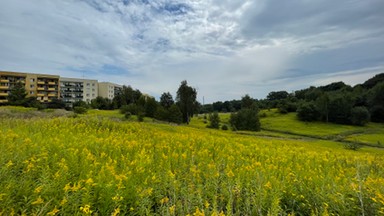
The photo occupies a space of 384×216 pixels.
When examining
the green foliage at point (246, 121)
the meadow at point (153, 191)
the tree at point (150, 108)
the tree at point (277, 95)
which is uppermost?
the tree at point (277, 95)

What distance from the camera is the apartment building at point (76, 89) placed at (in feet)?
321

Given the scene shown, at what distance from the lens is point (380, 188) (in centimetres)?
355

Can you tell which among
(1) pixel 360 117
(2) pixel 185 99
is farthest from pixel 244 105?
(1) pixel 360 117

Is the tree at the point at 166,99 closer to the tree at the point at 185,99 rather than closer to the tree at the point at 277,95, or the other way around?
the tree at the point at 185,99

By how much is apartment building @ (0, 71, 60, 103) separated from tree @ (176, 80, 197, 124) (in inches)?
2126

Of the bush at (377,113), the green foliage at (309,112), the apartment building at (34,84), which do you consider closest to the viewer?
the bush at (377,113)

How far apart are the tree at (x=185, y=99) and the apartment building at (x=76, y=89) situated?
53.7 m

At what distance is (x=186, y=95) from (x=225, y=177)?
5816cm

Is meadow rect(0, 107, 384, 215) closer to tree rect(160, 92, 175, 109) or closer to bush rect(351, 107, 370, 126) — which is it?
tree rect(160, 92, 175, 109)

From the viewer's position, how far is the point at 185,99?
61.9m

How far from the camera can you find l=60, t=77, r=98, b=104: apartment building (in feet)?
321

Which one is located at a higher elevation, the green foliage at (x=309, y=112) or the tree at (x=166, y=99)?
the tree at (x=166, y=99)

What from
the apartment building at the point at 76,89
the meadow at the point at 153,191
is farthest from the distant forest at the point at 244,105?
the meadow at the point at 153,191

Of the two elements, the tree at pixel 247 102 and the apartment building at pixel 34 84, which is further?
the tree at pixel 247 102
